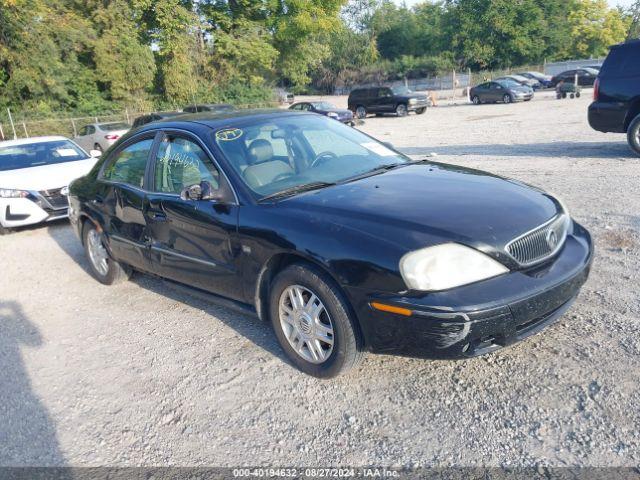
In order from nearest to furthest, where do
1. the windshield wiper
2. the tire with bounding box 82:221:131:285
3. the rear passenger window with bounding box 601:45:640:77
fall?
the windshield wiper < the tire with bounding box 82:221:131:285 < the rear passenger window with bounding box 601:45:640:77

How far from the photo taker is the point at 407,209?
3156mm

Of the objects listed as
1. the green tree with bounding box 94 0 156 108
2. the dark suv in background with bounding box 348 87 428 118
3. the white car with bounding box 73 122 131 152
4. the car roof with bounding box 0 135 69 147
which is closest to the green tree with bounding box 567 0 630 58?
the dark suv in background with bounding box 348 87 428 118

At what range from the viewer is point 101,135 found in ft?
61.4

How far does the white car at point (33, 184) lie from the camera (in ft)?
26.2

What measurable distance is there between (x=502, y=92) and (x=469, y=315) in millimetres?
31710

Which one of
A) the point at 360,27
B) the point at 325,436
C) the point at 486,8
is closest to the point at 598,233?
the point at 325,436

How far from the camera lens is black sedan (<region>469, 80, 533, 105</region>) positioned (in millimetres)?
30641

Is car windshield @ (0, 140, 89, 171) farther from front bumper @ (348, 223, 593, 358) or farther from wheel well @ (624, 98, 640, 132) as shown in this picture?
wheel well @ (624, 98, 640, 132)

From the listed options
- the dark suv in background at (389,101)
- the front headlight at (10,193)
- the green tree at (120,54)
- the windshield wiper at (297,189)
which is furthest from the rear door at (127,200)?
the green tree at (120,54)

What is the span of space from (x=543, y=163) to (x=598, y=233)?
188 inches

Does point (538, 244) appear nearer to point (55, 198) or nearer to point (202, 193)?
point (202, 193)

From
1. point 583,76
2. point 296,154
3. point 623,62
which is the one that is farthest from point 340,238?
point 583,76

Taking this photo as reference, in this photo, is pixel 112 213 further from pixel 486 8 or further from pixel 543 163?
pixel 486 8

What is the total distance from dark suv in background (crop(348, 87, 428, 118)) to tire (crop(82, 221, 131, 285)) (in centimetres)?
2508
